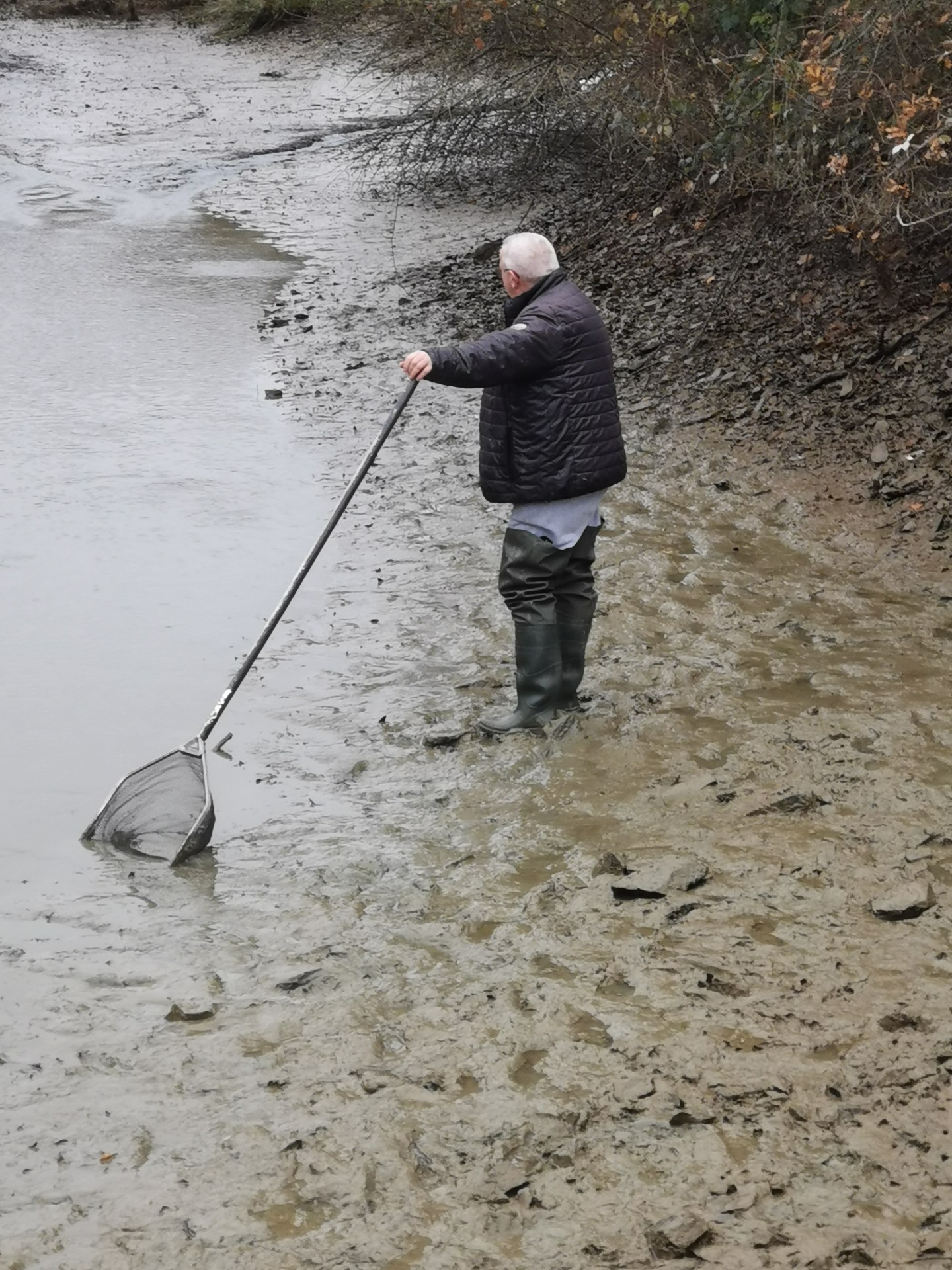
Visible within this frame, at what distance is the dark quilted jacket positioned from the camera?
5.06m

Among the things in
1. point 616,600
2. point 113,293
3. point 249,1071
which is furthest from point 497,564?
point 113,293

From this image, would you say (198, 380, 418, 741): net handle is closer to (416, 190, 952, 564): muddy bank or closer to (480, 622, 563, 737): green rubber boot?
(480, 622, 563, 737): green rubber boot

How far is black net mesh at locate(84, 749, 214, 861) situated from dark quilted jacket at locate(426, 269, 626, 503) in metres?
1.45

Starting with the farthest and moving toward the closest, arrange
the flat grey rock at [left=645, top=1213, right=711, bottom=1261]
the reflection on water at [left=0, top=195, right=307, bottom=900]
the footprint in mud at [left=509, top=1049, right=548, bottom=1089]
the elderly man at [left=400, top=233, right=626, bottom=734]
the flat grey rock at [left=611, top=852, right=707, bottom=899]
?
the reflection on water at [left=0, top=195, right=307, bottom=900]
the elderly man at [left=400, top=233, right=626, bottom=734]
the flat grey rock at [left=611, top=852, right=707, bottom=899]
the footprint in mud at [left=509, top=1049, right=548, bottom=1089]
the flat grey rock at [left=645, top=1213, right=711, bottom=1261]

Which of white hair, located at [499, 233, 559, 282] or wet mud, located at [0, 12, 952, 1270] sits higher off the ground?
white hair, located at [499, 233, 559, 282]

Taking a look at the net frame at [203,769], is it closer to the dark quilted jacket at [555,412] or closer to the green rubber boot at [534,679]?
the dark quilted jacket at [555,412]

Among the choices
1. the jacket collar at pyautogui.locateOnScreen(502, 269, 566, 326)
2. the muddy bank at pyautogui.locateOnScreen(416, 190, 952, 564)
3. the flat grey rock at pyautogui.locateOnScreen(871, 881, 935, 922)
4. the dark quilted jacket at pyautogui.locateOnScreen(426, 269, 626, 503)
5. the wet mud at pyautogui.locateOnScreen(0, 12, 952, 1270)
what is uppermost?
the jacket collar at pyautogui.locateOnScreen(502, 269, 566, 326)

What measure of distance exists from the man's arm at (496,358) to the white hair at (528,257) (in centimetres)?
20

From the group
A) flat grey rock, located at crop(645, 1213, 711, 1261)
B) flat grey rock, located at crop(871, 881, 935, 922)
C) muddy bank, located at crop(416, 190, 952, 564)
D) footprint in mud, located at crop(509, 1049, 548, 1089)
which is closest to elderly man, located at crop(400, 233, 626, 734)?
flat grey rock, located at crop(871, 881, 935, 922)

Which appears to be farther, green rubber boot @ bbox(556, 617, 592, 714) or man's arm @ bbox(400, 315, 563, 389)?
green rubber boot @ bbox(556, 617, 592, 714)

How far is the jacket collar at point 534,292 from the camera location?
5129mm

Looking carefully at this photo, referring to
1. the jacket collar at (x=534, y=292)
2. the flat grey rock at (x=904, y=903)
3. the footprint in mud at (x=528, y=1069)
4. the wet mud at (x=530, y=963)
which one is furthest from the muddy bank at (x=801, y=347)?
the footprint in mud at (x=528, y=1069)

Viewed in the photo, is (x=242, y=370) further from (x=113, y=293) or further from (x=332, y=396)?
(x=113, y=293)

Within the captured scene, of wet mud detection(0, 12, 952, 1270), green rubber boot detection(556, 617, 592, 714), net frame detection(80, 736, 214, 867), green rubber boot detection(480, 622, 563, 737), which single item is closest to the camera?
wet mud detection(0, 12, 952, 1270)
